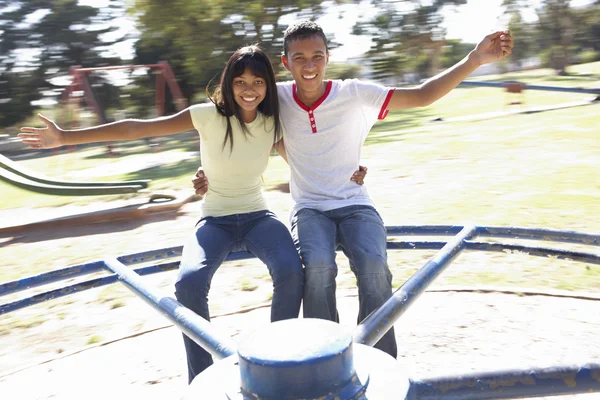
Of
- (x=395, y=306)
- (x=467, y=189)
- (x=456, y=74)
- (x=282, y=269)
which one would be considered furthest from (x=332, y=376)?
(x=467, y=189)

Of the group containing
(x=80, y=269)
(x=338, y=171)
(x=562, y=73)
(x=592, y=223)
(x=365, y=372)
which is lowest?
(x=562, y=73)

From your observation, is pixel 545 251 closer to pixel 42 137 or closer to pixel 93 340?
pixel 42 137

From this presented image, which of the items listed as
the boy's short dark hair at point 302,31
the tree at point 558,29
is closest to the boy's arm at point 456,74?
the boy's short dark hair at point 302,31

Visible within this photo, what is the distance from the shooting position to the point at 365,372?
989mm

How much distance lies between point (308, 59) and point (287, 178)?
578 cm

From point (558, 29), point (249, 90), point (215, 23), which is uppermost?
→ point (249, 90)

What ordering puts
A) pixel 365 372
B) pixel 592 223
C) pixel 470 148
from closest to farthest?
pixel 365 372
pixel 592 223
pixel 470 148

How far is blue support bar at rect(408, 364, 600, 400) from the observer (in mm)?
987

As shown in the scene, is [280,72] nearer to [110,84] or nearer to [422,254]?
[110,84]

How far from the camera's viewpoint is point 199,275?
87.8 inches

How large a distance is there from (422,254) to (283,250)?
7.92ft

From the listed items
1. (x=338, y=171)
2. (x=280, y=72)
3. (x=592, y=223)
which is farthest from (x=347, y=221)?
(x=280, y=72)

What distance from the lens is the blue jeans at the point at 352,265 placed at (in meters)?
2.28

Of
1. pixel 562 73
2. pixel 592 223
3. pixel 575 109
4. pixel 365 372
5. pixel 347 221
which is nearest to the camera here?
pixel 365 372
